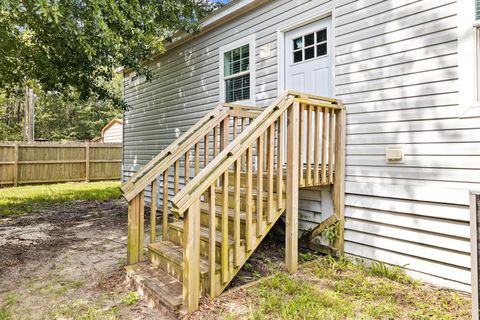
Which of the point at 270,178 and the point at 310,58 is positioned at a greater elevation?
the point at 310,58

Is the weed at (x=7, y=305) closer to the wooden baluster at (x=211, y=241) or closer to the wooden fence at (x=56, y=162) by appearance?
the wooden baluster at (x=211, y=241)

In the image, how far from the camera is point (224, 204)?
286 cm

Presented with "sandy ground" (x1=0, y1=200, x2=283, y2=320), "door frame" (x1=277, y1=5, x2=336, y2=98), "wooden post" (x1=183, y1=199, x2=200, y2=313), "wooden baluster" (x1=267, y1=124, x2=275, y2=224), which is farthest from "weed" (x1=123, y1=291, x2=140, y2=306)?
"door frame" (x1=277, y1=5, x2=336, y2=98)

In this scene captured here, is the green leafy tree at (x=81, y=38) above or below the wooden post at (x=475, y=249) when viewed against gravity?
above

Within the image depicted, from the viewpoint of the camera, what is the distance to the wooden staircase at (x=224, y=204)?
263 cm

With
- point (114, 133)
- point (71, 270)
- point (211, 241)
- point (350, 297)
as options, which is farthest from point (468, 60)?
point (114, 133)

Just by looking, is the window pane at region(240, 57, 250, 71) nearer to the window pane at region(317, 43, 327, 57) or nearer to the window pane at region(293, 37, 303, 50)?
the window pane at region(293, 37, 303, 50)

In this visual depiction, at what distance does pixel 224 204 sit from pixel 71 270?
2193 mm

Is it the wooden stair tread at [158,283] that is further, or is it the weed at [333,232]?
the weed at [333,232]

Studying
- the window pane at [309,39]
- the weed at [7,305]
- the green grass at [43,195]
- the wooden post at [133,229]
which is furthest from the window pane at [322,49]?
the green grass at [43,195]

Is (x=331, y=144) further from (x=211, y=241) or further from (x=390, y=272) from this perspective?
(x=211, y=241)

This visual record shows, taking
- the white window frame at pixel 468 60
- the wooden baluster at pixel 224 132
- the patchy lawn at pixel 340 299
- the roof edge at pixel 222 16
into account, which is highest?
the roof edge at pixel 222 16

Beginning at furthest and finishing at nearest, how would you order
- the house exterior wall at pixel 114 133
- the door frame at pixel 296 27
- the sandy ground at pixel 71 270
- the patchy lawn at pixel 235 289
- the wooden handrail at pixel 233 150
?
the house exterior wall at pixel 114 133 < the door frame at pixel 296 27 < the sandy ground at pixel 71 270 < the patchy lawn at pixel 235 289 < the wooden handrail at pixel 233 150

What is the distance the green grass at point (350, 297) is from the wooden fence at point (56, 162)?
11.2 meters
